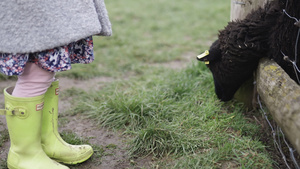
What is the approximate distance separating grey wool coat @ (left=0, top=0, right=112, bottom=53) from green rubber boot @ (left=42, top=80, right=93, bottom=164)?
414 mm

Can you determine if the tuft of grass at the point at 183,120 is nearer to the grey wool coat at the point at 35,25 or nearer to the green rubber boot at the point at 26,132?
Result: the green rubber boot at the point at 26,132

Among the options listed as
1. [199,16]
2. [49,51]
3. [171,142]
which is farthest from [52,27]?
[199,16]

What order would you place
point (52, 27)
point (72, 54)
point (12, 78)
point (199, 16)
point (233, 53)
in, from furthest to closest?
point (199, 16) < point (12, 78) < point (233, 53) < point (72, 54) < point (52, 27)

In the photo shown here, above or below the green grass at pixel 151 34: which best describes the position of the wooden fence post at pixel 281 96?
above

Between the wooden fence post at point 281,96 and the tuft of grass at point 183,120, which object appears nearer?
the wooden fence post at point 281,96

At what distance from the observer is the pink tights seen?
1.62 m

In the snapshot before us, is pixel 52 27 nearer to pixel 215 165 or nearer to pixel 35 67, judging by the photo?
pixel 35 67

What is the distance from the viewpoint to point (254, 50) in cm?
188

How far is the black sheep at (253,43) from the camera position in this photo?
175 centimetres

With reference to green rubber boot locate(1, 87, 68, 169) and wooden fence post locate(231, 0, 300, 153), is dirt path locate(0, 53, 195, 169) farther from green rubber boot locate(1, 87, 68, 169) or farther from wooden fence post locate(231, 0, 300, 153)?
wooden fence post locate(231, 0, 300, 153)

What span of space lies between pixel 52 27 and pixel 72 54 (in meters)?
0.30

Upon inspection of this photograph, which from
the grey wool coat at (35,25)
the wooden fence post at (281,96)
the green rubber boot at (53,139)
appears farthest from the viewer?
the green rubber boot at (53,139)

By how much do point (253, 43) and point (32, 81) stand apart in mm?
1184

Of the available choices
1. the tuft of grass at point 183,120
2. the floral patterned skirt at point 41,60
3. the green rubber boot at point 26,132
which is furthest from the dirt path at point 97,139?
the floral patterned skirt at point 41,60
